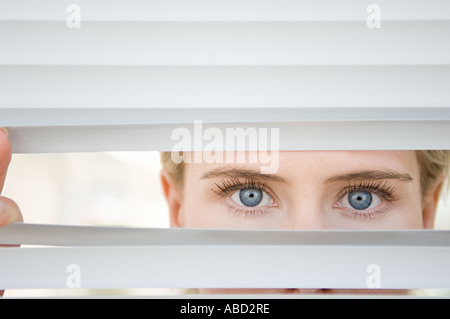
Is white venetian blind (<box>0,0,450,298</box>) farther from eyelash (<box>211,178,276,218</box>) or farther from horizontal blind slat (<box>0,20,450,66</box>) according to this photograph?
eyelash (<box>211,178,276,218</box>)

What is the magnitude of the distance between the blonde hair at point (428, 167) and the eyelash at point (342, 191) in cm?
11

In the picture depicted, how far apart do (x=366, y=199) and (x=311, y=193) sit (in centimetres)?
19

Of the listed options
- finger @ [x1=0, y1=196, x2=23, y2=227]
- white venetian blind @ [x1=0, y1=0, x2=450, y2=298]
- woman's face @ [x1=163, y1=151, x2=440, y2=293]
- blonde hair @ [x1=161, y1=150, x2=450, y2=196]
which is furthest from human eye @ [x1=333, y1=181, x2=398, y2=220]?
finger @ [x1=0, y1=196, x2=23, y2=227]

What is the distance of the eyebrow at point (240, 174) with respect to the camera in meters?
0.73

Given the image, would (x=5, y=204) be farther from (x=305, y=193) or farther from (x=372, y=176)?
(x=372, y=176)

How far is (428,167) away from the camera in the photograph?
0.95 m

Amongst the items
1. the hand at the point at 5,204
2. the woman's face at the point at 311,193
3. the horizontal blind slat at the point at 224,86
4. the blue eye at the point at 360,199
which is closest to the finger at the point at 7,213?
the hand at the point at 5,204

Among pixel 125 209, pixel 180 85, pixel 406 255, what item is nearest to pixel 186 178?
pixel 180 85

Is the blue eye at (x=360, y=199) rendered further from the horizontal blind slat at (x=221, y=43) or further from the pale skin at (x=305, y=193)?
the horizontal blind slat at (x=221, y=43)

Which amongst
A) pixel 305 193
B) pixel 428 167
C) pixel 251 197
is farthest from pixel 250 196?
pixel 428 167

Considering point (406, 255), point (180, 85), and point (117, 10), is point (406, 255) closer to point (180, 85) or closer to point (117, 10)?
point (180, 85)

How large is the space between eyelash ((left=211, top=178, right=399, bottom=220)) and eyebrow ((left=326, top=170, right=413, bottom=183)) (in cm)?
3

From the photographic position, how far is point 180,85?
54 cm

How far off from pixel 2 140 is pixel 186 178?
1.47ft
